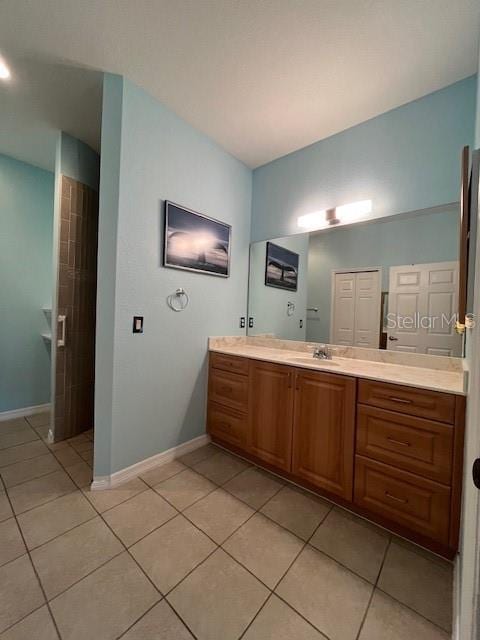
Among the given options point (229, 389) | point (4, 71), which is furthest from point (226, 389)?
point (4, 71)

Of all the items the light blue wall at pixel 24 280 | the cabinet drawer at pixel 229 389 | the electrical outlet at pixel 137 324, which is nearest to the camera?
the electrical outlet at pixel 137 324

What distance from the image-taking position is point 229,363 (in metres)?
2.11

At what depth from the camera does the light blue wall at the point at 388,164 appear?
1592mm

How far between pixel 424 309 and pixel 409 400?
2.34 ft

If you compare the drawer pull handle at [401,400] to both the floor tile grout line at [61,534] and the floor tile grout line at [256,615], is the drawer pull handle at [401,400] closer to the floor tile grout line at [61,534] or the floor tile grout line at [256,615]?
the floor tile grout line at [256,615]

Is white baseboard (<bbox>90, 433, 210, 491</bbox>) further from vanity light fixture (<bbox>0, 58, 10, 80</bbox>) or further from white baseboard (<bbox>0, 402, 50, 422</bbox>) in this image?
vanity light fixture (<bbox>0, 58, 10, 80</bbox>)

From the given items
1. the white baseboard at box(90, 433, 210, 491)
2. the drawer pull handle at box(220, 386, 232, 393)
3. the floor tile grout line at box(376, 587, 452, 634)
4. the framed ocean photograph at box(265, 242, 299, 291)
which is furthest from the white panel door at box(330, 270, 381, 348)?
the white baseboard at box(90, 433, 210, 491)

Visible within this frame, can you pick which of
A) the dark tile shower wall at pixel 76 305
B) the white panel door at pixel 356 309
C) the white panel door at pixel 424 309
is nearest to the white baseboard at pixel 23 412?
the dark tile shower wall at pixel 76 305

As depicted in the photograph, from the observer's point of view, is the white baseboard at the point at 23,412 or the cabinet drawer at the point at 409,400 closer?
the cabinet drawer at the point at 409,400

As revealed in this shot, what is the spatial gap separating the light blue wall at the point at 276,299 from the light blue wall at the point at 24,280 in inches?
91.8

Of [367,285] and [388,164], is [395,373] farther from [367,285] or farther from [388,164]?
[388,164]

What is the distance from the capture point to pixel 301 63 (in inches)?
58.7

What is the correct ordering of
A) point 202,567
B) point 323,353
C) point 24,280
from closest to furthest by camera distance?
1. point 202,567
2. point 323,353
3. point 24,280

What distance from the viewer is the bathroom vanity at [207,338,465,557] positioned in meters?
1.20
